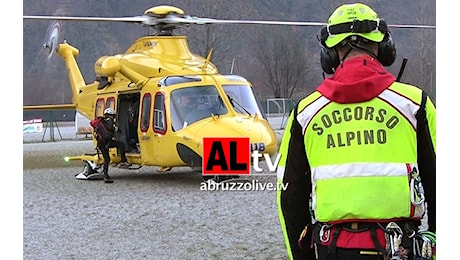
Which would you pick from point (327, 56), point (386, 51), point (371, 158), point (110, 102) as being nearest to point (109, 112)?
point (110, 102)

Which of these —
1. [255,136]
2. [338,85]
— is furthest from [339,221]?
[255,136]

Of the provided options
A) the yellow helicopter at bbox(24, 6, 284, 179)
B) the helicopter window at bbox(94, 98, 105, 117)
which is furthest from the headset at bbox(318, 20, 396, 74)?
the helicopter window at bbox(94, 98, 105, 117)

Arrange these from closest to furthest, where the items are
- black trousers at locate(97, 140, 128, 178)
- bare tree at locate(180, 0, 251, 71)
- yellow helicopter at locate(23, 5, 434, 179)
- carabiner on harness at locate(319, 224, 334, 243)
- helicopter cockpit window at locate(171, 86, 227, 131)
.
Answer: carabiner on harness at locate(319, 224, 334, 243), yellow helicopter at locate(23, 5, 434, 179), helicopter cockpit window at locate(171, 86, 227, 131), black trousers at locate(97, 140, 128, 178), bare tree at locate(180, 0, 251, 71)

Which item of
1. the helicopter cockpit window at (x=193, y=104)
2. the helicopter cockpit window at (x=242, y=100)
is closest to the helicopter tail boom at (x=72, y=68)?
the helicopter cockpit window at (x=193, y=104)

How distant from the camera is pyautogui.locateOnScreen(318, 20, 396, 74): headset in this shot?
6.38ft

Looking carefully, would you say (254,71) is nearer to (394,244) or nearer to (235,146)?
(235,146)

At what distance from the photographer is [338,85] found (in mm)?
1904

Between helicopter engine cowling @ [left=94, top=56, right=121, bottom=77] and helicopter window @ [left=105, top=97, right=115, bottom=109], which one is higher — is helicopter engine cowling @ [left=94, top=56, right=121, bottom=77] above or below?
above

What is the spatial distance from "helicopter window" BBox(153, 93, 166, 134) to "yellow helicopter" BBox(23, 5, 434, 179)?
0.04 feet

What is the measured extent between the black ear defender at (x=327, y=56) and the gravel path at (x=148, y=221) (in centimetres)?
284

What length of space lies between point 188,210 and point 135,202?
0.94 metres

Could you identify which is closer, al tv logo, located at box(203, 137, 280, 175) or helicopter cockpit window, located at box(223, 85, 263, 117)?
al tv logo, located at box(203, 137, 280, 175)

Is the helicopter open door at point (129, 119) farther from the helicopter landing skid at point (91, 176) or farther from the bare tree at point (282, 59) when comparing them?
the bare tree at point (282, 59)

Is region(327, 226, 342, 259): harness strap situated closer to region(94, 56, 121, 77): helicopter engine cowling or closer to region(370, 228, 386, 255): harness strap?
region(370, 228, 386, 255): harness strap
